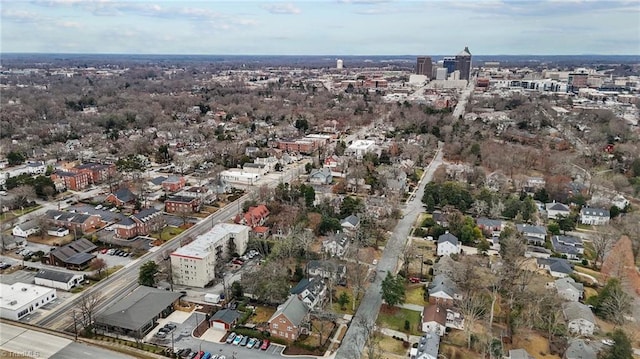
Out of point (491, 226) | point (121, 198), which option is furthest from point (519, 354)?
point (121, 198)

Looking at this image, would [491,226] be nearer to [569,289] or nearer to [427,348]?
[569,289]

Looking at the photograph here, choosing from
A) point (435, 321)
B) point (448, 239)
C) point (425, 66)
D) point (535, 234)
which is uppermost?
point (425, 66)

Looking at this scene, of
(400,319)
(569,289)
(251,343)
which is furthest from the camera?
(569,289)

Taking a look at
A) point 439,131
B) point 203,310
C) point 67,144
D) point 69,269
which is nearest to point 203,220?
point 69,269

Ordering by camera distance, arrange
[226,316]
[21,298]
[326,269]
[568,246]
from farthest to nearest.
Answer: [568,246], [326,269], [21,298], [226,316]

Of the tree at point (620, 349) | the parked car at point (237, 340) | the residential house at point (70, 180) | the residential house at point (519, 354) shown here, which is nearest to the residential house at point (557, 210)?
the tree at point (620, 349)

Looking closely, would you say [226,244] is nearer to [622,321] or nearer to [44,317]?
[44,317]

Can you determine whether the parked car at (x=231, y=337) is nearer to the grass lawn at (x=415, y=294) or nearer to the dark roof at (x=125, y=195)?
the grass lawn at (x=415, y=294)
